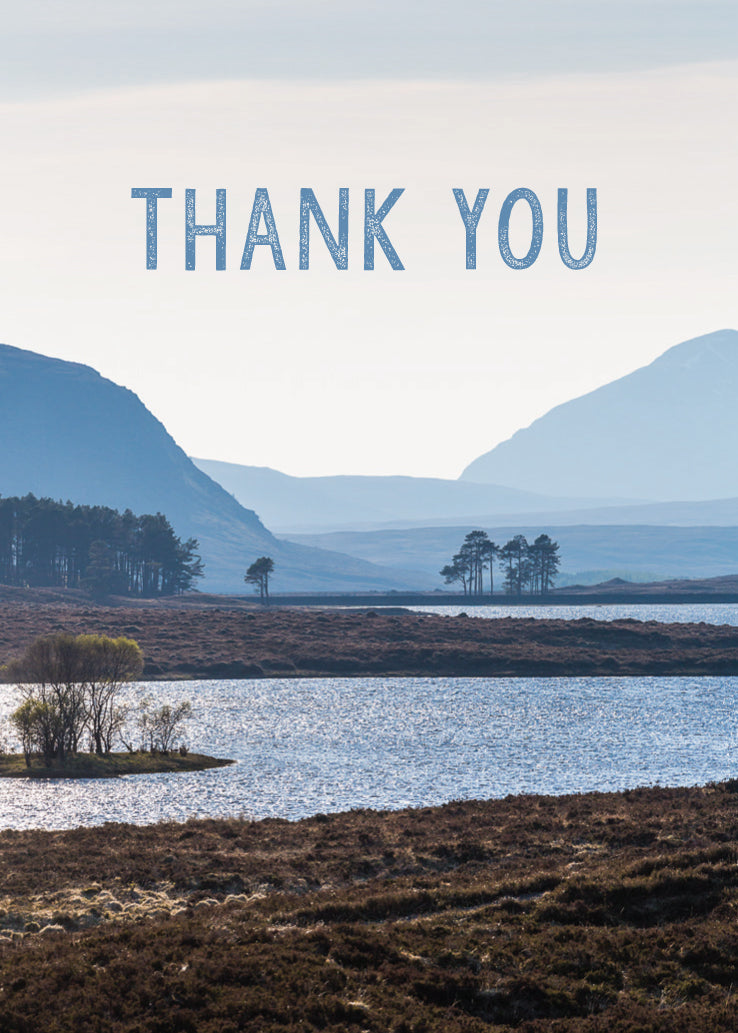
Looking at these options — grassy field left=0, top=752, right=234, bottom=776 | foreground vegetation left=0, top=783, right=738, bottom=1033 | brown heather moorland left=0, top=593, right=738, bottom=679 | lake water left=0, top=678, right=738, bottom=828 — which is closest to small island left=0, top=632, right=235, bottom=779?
grassy field left=0, top=752, right=234, bottom=776

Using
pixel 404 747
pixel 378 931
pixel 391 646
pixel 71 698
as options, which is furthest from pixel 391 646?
pixel 378 931

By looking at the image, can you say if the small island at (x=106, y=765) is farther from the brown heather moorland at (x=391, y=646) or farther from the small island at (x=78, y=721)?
the brown heather moorland at (x=391, y=646)

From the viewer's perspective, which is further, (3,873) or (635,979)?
(3,873)

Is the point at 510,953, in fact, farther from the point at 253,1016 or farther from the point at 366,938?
the point at 253,1016

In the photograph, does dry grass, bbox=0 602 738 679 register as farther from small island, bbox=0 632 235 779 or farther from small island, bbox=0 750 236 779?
small island, bbox=0 750 236 779

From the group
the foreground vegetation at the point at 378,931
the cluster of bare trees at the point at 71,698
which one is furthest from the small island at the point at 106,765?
the foreground vegetation at the point at 378,931

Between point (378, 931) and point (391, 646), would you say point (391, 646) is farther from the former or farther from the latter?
point (378, 931)

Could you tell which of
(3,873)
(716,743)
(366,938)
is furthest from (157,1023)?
(716,743)
